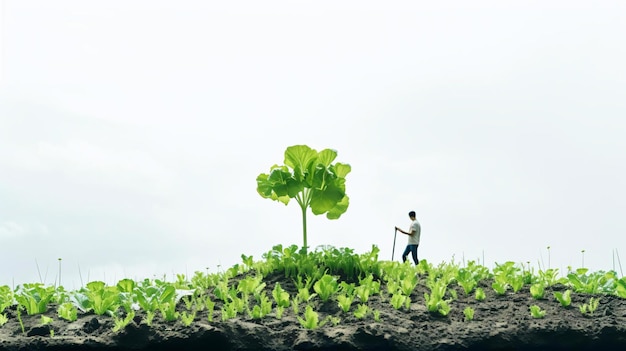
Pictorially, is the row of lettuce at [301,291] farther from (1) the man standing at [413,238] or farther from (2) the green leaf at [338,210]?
(1) the man standing at [413,238]

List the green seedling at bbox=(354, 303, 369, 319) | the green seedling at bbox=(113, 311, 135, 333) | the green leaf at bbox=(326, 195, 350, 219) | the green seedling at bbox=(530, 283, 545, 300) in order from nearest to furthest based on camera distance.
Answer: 1. the green seedling at bbox=(113, 311, 135, 333)
2. the green seedling at bbox=(354, 303, 369, 319)
3. the green seedling at bbox=(530, 283, 545, 300)
4. the green leaf at bbox=(326, 195, 350, 219)

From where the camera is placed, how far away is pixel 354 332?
166 inches

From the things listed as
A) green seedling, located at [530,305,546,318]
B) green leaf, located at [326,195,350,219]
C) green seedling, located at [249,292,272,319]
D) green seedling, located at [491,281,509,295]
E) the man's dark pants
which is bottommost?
green seedling, located at [530,305,546,318]

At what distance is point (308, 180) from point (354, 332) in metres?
2.78

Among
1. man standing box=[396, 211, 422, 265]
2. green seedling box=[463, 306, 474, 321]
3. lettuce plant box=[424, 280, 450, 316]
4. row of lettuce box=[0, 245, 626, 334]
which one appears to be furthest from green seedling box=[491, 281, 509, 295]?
man standing box=[396, 211, 422, 265]

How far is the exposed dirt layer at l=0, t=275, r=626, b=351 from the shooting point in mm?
4195

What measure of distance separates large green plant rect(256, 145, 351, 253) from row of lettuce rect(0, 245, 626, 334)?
0.60 metres

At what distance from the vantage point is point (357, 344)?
417cm

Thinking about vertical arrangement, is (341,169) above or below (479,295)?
above

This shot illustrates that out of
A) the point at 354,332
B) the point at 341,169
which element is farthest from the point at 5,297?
the point at 341,169

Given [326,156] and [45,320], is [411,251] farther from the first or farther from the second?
[45,320]

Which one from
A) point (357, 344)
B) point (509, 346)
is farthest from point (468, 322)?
point (357, 344)

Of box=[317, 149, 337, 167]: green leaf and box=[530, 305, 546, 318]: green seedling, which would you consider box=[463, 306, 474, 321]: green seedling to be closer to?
box=[530, 305, 546, 318]: green seedling

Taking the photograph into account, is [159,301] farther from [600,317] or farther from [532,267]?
[532,267]
